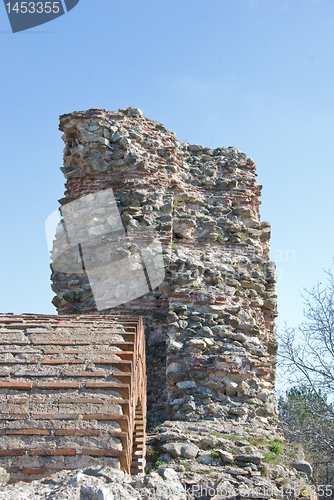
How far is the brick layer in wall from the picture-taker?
276 cm

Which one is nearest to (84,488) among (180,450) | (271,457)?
(180,450)

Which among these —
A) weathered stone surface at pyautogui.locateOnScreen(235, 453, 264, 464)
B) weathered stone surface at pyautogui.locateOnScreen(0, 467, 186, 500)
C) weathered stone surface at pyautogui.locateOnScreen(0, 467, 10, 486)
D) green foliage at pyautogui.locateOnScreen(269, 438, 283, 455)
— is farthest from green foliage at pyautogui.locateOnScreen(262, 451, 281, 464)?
weathered stone surface at pyautogui.locateOnScreen(0, 467, 10, 486)

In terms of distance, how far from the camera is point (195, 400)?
221 inches

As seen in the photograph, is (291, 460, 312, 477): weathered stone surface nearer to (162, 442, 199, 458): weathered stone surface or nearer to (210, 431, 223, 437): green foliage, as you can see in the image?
(210, 431, 223, 437): green foliage

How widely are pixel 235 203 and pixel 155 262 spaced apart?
206 cm

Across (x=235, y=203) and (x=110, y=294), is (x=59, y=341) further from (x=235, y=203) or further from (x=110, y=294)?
(x=235, y=203)

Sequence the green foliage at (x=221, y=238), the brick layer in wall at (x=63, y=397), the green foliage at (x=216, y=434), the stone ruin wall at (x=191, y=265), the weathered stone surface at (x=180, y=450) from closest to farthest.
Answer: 1. the brick layer in wall at (x=63, y=397)
2. the weathered stone surface at (x=180, y=450)
3. the green foliage at (x=216, y=434)
4. the stone ruin wall at (x=191, y=265)
5. the green foliage at (x=221, y=238)

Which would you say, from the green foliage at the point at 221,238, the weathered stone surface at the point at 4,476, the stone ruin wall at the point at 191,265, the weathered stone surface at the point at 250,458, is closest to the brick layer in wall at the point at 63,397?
the weathered stone surface at the point at 4,476

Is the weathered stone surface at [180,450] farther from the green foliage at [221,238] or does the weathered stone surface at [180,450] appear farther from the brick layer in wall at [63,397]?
the green foliage at [221,238]

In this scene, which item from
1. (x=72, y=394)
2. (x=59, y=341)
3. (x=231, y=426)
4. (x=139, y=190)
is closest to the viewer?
(x=72, y=394)

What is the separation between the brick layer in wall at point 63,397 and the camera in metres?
2.76

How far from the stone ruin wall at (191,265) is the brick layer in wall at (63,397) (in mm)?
2421

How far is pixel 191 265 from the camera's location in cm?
686

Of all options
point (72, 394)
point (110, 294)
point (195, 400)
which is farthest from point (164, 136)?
point (72, 394)
